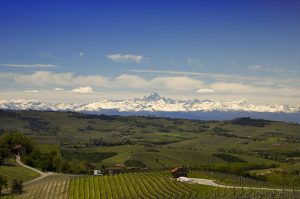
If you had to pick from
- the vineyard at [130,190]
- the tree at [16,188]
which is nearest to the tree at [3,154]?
the vineyard at [130,190]

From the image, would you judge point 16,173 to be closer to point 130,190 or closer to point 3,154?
point 3,154

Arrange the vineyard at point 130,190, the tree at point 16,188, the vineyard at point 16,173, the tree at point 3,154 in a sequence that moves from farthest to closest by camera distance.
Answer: the tree at point 3,154, the vineyard at point 16,173, the tree at point 16,188, the vineyard at point 130,190

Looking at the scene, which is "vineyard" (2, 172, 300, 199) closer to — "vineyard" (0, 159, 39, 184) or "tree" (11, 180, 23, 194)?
"tree" (11, 180, 23, 194)

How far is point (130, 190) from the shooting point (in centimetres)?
12750

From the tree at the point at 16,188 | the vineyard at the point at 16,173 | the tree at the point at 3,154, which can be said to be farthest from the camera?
the tree at the point at 3,154

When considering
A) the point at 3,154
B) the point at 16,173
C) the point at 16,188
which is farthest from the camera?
the point at 3,154

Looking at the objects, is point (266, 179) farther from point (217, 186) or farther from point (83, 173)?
point (83, 173)

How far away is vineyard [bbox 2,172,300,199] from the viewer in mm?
119562

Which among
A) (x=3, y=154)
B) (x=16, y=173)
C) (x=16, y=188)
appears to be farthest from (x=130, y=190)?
(x=3, y=154)

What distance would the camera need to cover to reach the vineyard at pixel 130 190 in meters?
120

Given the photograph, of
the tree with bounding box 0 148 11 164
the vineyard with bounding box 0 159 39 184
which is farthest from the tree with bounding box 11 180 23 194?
the tree with bounding box 0 148 11 164

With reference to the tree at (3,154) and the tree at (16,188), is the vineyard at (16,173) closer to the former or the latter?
the tree at (3,154)

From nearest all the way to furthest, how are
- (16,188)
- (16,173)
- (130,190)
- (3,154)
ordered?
1. (130,190)
2. (16,188)
3. (16,173)
4. (3,154)

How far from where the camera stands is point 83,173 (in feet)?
589
